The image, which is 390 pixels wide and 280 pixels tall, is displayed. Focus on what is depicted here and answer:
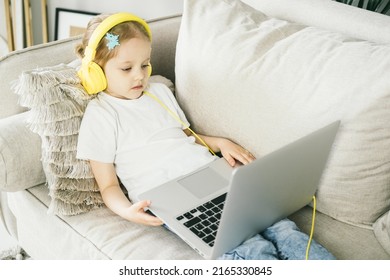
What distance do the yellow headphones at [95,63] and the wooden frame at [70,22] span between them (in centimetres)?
117

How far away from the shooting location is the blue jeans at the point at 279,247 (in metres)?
1.04

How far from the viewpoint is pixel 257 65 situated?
1252mm

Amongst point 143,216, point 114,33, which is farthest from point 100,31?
point 143,216

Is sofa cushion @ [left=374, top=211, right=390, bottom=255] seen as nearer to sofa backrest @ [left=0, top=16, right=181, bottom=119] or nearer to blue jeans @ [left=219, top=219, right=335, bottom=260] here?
blue jeans @ [left=219, top=219, right=335, bottom=260]

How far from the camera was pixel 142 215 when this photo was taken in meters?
1.11

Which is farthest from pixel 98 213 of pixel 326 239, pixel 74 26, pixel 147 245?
pixel 74 26

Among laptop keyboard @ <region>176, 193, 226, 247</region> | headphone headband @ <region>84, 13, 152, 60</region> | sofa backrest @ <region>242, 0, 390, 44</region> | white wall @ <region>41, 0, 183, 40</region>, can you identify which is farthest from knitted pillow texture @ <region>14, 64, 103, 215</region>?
white wall @ <region>41, 0, 183, 40</region>

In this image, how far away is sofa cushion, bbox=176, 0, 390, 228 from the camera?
111 cm

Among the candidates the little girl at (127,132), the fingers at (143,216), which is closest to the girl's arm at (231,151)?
the little girl at (127,132)

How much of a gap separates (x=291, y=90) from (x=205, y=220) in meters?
0.39

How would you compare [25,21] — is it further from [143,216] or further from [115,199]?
[143,216]

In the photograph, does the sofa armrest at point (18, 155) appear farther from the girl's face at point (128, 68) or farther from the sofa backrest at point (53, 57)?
the girl's face at point (128, 68)
